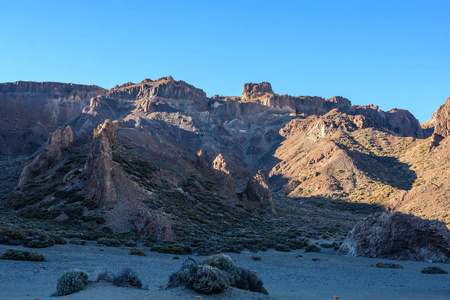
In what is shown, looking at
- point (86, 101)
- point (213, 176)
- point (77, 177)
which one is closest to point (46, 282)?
point (77, 177)

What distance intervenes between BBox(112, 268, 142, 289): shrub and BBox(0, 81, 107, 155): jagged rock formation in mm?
122434

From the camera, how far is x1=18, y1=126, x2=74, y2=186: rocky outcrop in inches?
1789

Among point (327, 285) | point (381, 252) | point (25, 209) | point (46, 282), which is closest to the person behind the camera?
point (46, 282)

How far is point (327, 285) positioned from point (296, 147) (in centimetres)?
12014

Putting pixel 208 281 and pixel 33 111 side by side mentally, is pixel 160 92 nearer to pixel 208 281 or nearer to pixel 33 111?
pixel 33 111

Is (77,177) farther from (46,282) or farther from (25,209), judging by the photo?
(46,282)

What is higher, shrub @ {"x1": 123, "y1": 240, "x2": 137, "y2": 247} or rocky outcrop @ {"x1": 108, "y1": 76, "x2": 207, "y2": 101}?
rocky outcrop @ {"x1": 108, "y1": 76, "x2": 207, "y2": 101}

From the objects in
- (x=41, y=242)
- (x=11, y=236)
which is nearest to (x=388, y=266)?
(x=41, y=242)

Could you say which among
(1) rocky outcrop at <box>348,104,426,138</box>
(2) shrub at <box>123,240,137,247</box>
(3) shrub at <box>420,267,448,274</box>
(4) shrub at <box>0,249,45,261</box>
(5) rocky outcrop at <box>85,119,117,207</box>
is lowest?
(2) shrub at <box>123,240,137,247</box>

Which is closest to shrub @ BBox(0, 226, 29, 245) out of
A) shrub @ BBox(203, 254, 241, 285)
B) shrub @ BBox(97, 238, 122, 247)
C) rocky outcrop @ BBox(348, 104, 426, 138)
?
shrub @ BBox(97, 238, 122, 247)

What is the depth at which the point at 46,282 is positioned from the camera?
1185cm

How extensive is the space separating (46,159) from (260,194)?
111 feet

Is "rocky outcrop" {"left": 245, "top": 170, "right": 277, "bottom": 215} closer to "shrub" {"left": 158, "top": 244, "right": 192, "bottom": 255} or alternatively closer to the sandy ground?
the sandy ground

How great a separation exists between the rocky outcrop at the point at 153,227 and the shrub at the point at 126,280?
56.1 feet
